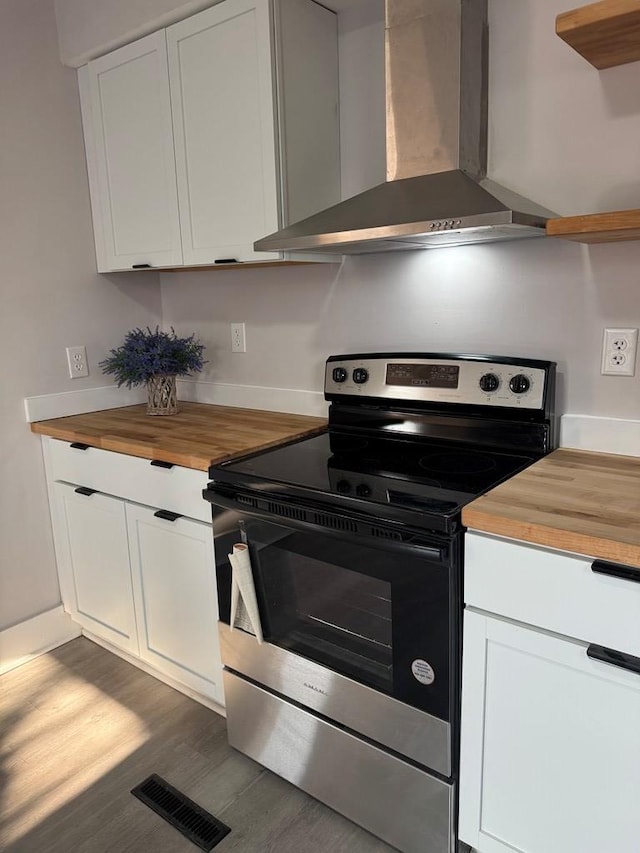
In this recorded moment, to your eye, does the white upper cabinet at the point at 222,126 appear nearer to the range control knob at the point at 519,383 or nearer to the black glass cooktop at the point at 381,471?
the black glass cooktop at the point at 381,471

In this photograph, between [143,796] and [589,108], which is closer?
[589,108]

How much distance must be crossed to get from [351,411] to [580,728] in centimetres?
111

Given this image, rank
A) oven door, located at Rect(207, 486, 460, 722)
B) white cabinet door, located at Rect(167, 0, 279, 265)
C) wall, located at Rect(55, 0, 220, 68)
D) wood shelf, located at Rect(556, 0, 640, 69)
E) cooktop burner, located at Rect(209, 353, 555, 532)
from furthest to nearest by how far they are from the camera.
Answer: wall, located at Rect(55, 0, 220, 68) → white cabinet door, located at Rect(167, 0, 279, 265) → cooktop burner, located at Rect(209, 353, 555, 532) → oven door, located at Rect(207, 486, 460, 722) → wood shelf, located at Rect(556, 0, 640, 69)

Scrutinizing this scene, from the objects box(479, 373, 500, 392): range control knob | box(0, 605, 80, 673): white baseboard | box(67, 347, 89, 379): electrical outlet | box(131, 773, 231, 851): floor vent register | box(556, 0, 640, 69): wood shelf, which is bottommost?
box(131, 773, 231, 851): floor vent register

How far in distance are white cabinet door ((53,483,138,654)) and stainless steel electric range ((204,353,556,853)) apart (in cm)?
54

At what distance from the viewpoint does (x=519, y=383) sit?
1.67m

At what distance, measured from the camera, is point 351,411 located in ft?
6.66

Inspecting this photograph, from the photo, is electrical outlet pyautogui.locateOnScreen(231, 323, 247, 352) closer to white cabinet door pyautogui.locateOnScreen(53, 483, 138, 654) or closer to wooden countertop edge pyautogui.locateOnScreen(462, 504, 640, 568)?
white cabinet door pyautogui.locateOnScreen(53, 483, 138, 654)

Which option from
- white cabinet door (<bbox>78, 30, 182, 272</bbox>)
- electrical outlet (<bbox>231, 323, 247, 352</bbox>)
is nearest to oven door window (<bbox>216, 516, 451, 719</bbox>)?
electrical outlet (<bbox>231, 323, 247, 352</bbox>)

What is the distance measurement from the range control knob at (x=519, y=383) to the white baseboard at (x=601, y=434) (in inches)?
5.8

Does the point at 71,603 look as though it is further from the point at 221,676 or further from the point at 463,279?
the point at 463,279

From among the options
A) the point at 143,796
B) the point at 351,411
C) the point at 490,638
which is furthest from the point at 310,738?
the point at 351,411

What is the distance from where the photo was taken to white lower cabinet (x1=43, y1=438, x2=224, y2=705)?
1.88 m

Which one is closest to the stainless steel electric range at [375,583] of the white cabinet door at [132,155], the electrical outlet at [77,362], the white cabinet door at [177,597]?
the white cabinet door at [177,597]
